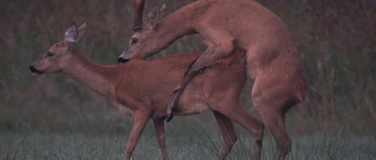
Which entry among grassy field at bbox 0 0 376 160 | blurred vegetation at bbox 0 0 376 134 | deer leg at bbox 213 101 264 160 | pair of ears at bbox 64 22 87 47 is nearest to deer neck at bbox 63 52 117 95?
pair of ears at bbox 64 22 87 47

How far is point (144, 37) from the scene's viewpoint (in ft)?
46.4

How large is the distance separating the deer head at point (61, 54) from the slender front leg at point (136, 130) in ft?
4.01

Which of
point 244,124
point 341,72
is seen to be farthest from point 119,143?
point 341,72

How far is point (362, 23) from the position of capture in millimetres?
22172

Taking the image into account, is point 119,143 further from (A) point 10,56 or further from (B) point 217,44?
(A) point 10,56

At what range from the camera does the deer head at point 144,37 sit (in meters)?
14.1

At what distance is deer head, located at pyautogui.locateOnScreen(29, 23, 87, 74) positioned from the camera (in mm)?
14547

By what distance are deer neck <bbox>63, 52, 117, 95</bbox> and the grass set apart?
0.70 m

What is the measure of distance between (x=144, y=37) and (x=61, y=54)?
1041 mm

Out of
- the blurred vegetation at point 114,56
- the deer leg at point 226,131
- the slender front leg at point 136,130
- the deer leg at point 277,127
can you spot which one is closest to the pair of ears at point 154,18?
the slender front leg at point 136,130

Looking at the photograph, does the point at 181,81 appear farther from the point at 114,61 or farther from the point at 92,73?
the point at 114,61

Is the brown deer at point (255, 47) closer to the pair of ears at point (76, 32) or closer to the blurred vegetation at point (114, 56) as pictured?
the pair of ears at point (76, 32)

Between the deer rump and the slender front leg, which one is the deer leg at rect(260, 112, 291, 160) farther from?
the slender front leg

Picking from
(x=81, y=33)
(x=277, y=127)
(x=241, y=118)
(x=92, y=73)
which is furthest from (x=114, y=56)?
(x=277, y=127)
